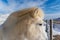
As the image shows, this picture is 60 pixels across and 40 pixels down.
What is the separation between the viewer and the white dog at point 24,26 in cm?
67

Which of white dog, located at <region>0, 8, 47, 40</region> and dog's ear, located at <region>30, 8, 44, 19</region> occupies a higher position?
dog's ear, located at <region>30, 8, 44, 19</region>

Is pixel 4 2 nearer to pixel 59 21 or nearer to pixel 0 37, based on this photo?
pixel 59 21

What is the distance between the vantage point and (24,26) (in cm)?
71

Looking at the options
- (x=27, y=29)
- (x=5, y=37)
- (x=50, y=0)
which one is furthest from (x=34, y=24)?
(x=50, y=0)

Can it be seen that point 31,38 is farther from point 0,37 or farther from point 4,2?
point 4,2

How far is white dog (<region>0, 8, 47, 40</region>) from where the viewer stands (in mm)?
674

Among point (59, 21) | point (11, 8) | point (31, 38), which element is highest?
point (11, 8)

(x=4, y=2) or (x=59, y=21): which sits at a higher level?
(x=4, y=2)

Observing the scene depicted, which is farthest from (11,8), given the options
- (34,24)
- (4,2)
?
(34,24)

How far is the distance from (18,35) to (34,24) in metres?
0.10

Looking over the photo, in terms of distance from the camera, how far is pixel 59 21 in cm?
142

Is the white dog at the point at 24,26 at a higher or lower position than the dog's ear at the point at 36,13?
lower

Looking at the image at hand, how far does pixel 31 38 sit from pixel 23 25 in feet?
0.23

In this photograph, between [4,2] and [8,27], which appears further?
[4,2]
